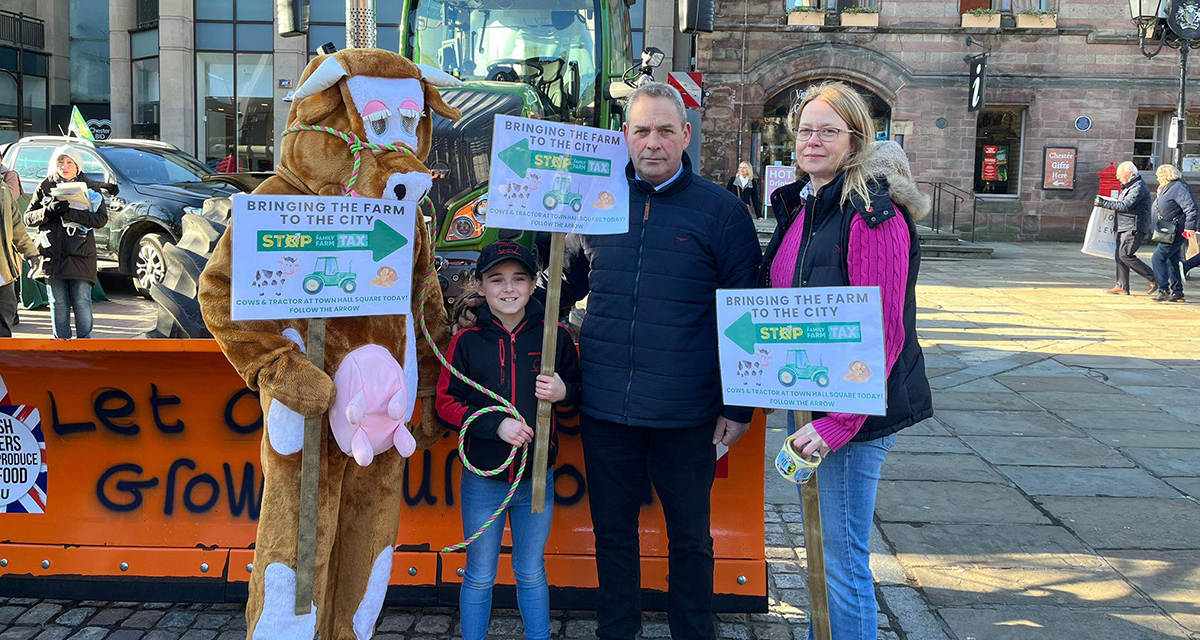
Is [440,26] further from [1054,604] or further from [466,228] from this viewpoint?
[1054,604]

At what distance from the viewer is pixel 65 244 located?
29.7 feet

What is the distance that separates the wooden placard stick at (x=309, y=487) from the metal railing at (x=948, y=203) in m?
22.8

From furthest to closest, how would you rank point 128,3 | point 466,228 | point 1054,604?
point 128,3
point 466,228
point 1054,604

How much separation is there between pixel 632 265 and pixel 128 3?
27738 millimetres

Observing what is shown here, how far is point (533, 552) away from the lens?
3.56m

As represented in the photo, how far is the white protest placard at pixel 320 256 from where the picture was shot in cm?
279

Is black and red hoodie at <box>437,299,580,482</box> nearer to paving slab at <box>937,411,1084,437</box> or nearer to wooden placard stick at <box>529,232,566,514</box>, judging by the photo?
wooden placard stick at <box>529,232,566,514</box>

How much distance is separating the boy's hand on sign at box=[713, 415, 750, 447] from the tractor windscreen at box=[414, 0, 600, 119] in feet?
14.1

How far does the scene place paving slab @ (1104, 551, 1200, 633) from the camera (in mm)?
4164

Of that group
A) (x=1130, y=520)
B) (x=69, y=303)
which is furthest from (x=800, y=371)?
(x=69, y=303)

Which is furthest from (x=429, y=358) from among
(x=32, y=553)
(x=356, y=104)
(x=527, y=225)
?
(x=32, y=553)

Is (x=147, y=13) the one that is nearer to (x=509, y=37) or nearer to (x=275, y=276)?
(x=509, y=37)

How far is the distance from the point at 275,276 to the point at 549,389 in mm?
976

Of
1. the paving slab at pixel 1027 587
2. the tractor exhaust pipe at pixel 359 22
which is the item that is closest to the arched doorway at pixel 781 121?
the tractor exhaust pipe at pixel 359 22
